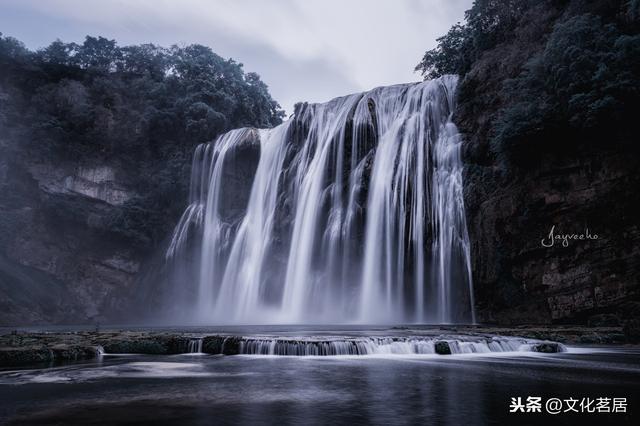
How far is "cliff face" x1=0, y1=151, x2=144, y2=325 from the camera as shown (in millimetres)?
32250

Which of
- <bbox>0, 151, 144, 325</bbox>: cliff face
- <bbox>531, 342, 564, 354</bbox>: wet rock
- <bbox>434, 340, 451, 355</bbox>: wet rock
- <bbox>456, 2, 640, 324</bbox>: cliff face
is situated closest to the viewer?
<bbox>434, 340, 451, 355</bbox>: wet rock

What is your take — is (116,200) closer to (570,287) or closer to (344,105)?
(344,105)

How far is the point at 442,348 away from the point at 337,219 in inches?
625

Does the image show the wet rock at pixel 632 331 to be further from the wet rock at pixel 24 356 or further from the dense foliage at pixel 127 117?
the dense foliage at pixel 127 117

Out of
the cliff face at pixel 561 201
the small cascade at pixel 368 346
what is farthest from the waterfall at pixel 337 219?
the small cascade at pixel 368 346

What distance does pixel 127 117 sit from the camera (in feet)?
127

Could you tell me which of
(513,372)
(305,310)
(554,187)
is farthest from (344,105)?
(513,372)

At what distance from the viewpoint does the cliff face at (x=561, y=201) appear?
53.6 feet

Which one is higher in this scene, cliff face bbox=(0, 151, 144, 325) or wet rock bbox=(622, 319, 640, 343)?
cliff face bbox=(0, 151, 144, 325)

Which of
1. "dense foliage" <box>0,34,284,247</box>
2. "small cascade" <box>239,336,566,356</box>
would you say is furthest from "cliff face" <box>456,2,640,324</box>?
"dense foliage" <box>0,34,284,247</box>

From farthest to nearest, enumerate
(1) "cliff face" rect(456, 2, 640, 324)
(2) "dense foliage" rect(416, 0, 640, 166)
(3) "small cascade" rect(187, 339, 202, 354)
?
(1) "cliff face" rect(456, 2, 640, 324)
(2) "dense foliage" rect(416, 0, 640, 166)
(3) "small cascade" rect(187, 339, 202, 354)

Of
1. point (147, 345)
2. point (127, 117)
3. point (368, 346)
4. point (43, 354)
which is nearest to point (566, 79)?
point (368, 346)

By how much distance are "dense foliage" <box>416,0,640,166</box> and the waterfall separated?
153 inches

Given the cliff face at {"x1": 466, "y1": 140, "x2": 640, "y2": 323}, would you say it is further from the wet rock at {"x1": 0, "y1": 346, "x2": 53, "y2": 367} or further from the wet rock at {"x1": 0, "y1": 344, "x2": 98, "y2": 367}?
the wet rock at {"x1": 0, "y1": 346, "x2": 53, "y2": 367}
